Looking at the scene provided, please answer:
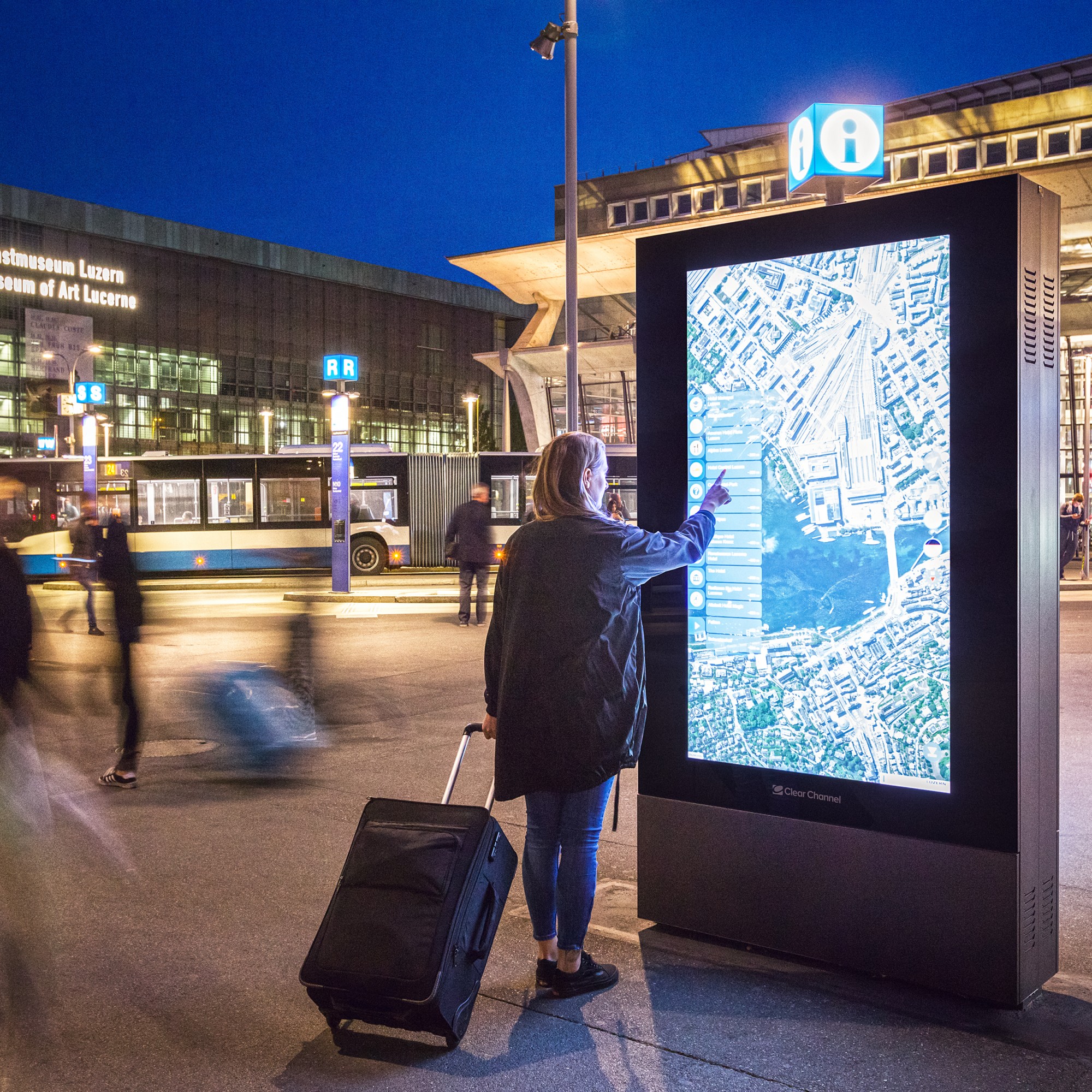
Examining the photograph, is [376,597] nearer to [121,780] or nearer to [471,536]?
[471,536]

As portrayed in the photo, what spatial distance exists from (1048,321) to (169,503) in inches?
1025

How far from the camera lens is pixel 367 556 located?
89.8 ft

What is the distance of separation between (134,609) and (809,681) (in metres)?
4.95

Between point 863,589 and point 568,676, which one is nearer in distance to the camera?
point 568,676

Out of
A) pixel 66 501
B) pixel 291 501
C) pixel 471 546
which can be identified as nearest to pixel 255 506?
pixel 291 501

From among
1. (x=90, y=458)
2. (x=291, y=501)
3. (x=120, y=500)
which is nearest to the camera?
(x=90, y=458)

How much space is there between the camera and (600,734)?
354cm

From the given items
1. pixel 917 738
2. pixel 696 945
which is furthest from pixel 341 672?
pixel 917 738

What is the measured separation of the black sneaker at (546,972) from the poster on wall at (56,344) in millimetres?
57675

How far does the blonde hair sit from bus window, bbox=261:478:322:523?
2482 cm

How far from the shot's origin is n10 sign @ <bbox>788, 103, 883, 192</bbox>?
4.72m

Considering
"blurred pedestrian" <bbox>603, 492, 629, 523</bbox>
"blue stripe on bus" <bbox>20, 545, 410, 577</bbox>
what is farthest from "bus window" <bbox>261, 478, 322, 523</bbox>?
"blurred pedestrian" <bbox>603, 492, 629, 523</bbox>

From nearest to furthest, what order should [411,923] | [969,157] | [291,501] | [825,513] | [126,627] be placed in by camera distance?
[411,923] < [825,513] < [126,627] < [291,501] < [969,157]

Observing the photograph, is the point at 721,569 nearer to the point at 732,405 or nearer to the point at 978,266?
the point at 732,405
